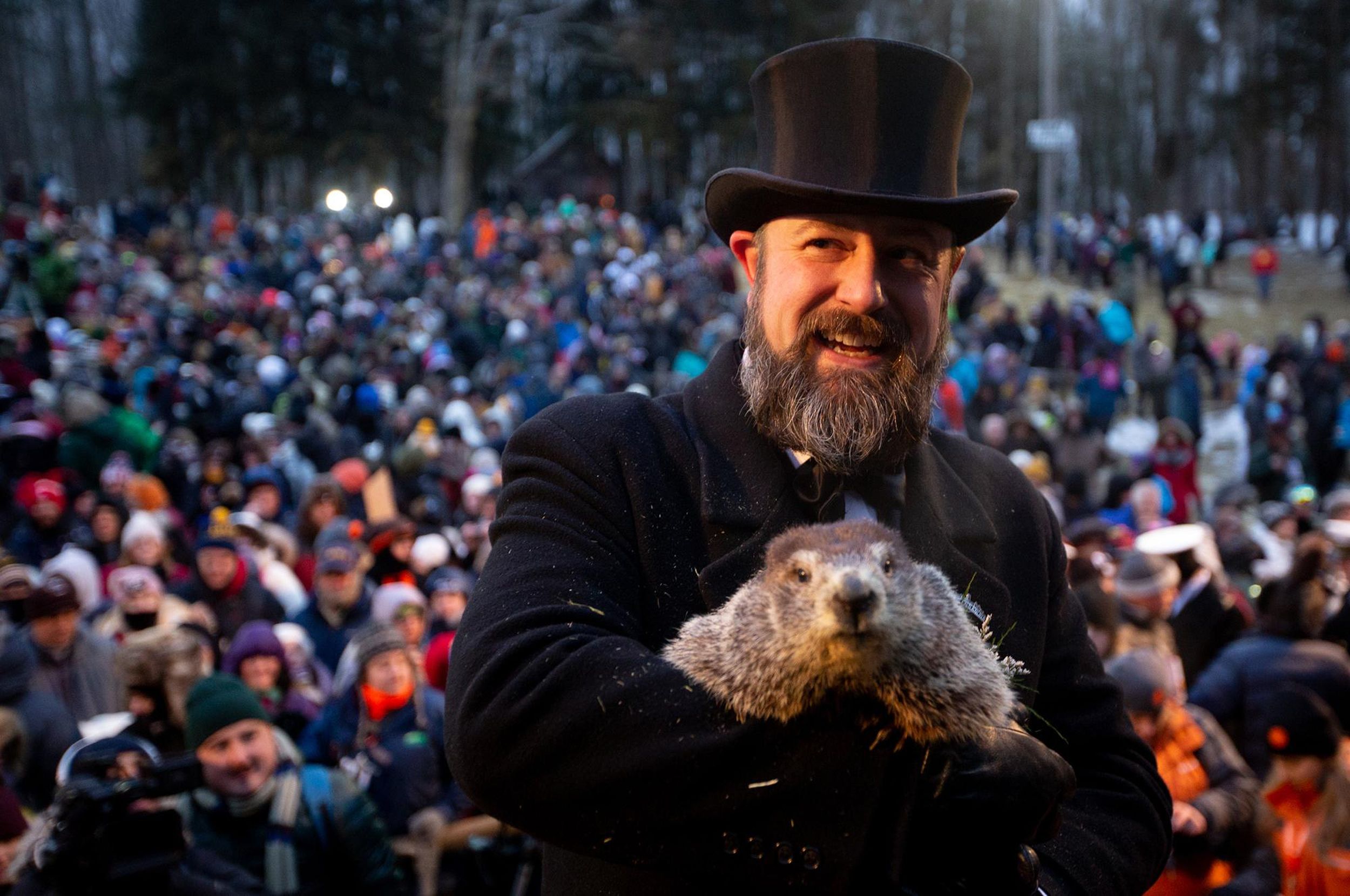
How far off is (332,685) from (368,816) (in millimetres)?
2254

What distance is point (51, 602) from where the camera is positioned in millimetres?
5734

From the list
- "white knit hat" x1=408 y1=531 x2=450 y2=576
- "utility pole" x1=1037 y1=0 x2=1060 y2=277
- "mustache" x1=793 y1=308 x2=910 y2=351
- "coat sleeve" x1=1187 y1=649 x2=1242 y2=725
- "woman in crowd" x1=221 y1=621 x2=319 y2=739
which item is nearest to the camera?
"mustache" x1=793 y1=308 x2=910 y2=351

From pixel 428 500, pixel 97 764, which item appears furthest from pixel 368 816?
pixel 428 500

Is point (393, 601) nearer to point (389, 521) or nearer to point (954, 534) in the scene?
point (389, 521)

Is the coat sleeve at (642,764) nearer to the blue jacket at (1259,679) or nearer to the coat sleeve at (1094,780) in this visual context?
the coat sleeve at (1094,780)

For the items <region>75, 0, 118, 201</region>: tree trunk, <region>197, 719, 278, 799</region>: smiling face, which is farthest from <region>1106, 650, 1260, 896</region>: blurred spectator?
<region>75, 0, 118, 201</region>: tree trunk

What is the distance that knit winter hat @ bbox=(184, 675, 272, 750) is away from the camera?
13.4ft

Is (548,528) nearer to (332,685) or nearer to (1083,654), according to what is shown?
(1083,654)

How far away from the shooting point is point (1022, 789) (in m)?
1.57

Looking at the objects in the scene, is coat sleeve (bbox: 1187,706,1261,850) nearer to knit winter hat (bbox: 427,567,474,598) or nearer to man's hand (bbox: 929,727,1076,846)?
man's hand (bbox: 929,727,1076,846)

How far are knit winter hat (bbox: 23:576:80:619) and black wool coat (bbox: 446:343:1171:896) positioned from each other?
4.71 m

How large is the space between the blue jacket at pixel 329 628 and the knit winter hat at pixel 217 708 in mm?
2392

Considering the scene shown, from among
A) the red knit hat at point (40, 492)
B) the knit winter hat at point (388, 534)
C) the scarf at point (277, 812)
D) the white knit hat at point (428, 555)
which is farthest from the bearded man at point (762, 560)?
the red knit hat at point (40, 492)

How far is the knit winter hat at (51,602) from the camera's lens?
18.8ft
